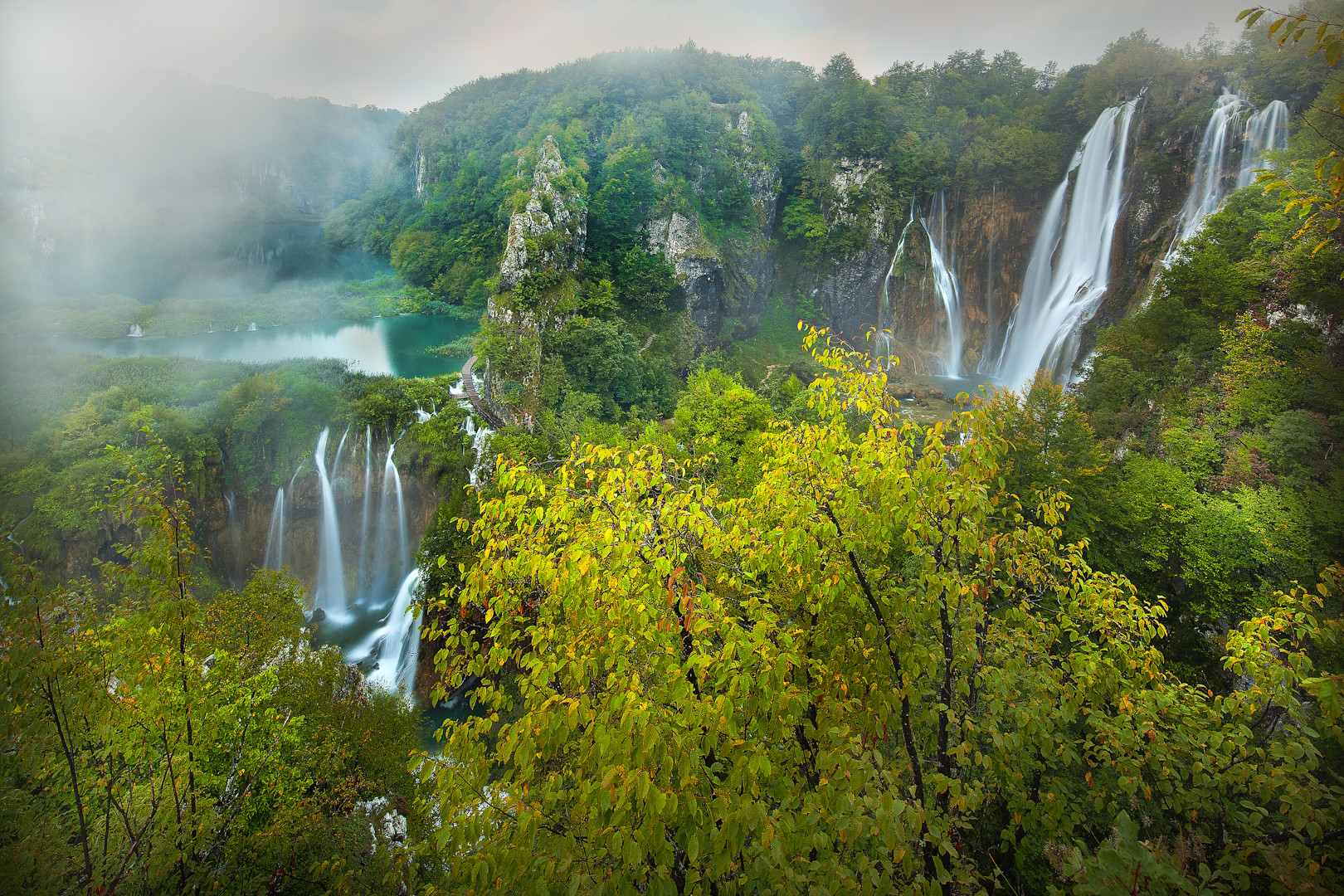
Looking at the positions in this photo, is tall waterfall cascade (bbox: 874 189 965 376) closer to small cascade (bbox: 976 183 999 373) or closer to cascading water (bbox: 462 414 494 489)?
small cascade (bbox: 976 183 999 373)

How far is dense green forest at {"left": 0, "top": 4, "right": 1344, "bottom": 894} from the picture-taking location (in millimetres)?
2646

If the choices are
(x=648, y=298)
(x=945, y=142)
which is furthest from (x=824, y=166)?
(x=648, y=298)

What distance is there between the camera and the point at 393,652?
16.0 m

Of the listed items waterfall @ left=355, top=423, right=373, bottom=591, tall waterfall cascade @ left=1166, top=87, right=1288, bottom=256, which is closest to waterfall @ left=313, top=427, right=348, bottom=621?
waterfall @ left=355, top=423, right=373, bottom=591

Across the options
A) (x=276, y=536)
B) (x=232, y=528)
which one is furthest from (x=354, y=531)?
(x=232, y=528)

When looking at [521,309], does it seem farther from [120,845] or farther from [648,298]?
[120,845]

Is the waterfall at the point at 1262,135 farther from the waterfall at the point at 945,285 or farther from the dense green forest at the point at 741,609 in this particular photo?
the waterfall at the point at 945,285

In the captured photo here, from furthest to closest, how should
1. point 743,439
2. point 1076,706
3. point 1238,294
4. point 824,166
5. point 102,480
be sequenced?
point 824,166
point 743,439
point 102,480
point 1238,294
point 1076,706

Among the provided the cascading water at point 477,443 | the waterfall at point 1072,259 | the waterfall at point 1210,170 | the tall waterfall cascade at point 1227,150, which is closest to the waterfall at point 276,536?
the cascading water at point 477,443

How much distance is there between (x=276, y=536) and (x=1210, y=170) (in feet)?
128

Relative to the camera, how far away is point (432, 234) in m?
47.3

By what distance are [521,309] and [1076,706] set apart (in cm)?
2524

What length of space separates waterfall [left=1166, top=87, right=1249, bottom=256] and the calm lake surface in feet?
112

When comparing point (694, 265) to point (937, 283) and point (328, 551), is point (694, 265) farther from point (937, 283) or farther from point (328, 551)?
point (328, 551)
